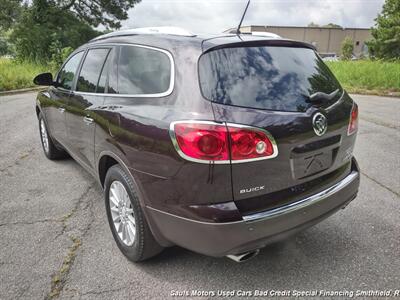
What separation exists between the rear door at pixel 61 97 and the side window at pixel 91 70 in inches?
11.1

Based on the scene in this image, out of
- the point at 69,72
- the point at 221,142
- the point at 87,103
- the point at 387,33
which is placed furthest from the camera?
the point at 387,33

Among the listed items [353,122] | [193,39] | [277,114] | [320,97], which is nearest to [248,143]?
[277,114]

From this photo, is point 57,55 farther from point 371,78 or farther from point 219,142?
point 219,142

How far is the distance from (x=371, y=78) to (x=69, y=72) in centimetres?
1423

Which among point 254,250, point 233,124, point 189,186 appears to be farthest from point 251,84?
point 254,250

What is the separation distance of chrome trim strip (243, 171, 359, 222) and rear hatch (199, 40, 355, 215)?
0.10 ft

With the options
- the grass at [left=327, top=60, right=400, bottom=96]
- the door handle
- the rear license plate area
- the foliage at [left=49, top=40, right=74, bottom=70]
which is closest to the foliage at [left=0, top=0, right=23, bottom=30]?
the foliage at [left=49, top=40, right=74, bottom=70]

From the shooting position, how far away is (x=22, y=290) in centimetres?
248

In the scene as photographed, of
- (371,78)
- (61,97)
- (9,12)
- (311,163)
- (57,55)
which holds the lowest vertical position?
(371,78)

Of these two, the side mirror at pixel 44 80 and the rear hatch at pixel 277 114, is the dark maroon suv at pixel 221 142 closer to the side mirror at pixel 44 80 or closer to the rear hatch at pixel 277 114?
the rear hatch at pixel 277 114

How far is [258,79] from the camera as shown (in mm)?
2299

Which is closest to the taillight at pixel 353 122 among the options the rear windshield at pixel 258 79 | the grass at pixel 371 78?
the rear windshield at pixel 258 79

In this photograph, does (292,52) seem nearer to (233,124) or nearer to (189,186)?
(233,124)

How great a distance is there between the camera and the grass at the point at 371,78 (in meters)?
14.1
